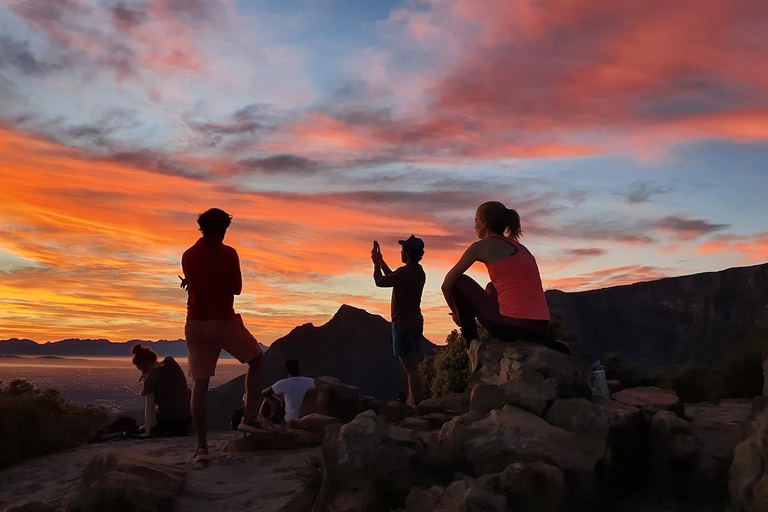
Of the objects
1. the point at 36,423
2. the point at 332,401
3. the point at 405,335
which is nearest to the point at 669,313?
the point at 332,401

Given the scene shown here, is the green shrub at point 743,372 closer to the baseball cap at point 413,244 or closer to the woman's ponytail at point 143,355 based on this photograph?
the baseball cap at point 413,244

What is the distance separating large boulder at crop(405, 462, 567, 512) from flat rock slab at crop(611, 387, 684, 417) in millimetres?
1913

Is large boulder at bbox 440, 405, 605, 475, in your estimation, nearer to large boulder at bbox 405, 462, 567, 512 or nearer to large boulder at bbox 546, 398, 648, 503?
large boulder at bbox 546, 398, 648, 503

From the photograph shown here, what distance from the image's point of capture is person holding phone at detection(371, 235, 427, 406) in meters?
→ 9.12

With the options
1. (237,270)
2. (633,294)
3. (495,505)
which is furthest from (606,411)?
(633,294)

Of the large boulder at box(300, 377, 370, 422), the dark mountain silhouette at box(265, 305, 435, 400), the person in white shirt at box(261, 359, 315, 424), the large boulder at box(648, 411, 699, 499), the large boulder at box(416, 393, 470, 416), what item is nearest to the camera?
the large boulder at box(648, 411, 699, 499)

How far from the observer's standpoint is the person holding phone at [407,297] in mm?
9117

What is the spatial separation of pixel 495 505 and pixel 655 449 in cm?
186

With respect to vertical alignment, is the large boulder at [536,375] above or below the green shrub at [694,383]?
above

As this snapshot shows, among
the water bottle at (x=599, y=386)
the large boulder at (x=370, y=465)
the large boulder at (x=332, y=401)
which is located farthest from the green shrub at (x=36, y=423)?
the water bottle at (x=599, y=386)

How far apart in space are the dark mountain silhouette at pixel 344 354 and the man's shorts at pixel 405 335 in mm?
73025

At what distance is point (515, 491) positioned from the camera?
4570 mm

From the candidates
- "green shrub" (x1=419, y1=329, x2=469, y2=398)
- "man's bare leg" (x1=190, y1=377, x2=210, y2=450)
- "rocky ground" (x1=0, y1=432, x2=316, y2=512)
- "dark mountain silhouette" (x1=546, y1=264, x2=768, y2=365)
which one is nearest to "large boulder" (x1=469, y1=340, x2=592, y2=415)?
"rocky ground" (x1=0, y1=432, x2=316, y2=512)

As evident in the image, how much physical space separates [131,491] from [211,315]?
76.1 inches
